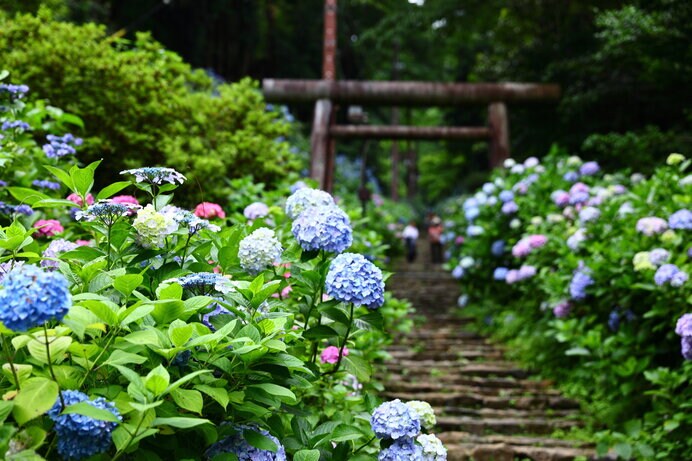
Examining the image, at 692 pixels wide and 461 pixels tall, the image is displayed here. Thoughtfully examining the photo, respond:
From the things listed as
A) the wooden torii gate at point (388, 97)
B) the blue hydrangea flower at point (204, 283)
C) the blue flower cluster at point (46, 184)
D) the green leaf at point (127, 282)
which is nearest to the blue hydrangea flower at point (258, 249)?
the blue hydrangea flower at point (204, 283)

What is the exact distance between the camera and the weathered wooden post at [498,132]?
31.0 feet

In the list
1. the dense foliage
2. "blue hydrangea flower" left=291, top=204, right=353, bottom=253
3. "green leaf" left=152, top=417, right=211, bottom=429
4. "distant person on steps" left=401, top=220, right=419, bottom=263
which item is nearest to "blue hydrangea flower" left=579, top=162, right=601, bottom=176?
the dense foliage

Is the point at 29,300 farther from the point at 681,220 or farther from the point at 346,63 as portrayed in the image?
the point at 346,63

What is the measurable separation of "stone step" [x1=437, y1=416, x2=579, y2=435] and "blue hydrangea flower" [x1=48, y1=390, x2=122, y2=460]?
12.5ft

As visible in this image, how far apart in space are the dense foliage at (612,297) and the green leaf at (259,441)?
2.49 m

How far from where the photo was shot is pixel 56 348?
1.39m

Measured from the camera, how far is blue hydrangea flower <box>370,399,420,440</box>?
1.80 meters

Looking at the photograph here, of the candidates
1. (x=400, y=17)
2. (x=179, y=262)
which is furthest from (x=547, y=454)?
(x=400, y=17)

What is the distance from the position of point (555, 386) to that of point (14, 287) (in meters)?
5.17

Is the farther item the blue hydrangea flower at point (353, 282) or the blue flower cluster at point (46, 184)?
the blue flower cluster at point (46, 184)

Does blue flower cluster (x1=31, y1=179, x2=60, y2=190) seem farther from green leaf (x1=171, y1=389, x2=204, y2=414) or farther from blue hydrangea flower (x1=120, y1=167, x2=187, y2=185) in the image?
green leaf (x1=171, y1=389, x2=204, y2=414)

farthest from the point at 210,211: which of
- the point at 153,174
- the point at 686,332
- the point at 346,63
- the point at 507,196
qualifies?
the point at 346,63

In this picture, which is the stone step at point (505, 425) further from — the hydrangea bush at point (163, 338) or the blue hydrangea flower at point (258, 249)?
the blue hydrangea flower at point (258, 249)

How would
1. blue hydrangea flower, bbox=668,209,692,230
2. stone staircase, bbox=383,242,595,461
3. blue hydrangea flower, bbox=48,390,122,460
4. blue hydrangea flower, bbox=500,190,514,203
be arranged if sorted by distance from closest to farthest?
blue hydrangea flower, bbox=48,390,122,460
blue hydrangea flower, bbox=668,209,692,230
stone staircase, bbox=383,242,595,461
blue hydrangea flower, bbox=500,190,514,203
